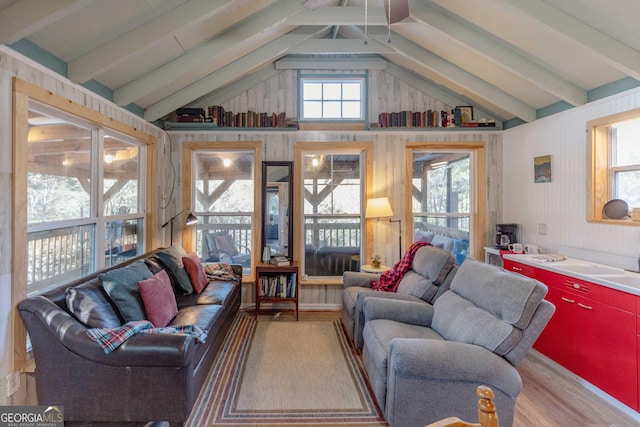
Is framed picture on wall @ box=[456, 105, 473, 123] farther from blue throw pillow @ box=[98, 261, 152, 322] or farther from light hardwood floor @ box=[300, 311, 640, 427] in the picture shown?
blue throw pillow @ box=[98, 261, 152, 322]

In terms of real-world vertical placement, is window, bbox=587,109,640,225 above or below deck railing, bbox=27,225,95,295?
above

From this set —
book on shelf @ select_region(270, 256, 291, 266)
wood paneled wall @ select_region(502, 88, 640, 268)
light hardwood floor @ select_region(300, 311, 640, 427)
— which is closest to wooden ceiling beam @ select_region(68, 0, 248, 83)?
book on shelf @ select_region(270, 256, 291, 266)

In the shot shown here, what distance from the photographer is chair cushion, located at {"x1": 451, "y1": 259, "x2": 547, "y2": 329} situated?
170 centimetres

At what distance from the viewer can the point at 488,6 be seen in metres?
2.59

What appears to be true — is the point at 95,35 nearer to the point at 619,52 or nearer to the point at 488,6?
the point at 488,6

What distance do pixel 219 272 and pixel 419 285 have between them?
7.79ft

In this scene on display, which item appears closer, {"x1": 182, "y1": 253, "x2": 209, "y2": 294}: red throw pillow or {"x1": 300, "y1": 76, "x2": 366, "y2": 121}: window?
{"x1": 182, "y1": 253, "x2": 209, "y2": 294}: red throw pillow

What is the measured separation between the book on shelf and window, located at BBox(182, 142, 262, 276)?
47cm

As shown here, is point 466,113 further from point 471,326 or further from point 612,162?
point 471,326

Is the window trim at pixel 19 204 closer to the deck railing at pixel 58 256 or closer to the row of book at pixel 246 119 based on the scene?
the deck railing at pixel 58 256

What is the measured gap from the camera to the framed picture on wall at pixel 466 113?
13.5 feet

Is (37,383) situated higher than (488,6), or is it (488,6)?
(488,6)

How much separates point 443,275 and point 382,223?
154 centimetres

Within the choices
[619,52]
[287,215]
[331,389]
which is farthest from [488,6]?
[331,389]
